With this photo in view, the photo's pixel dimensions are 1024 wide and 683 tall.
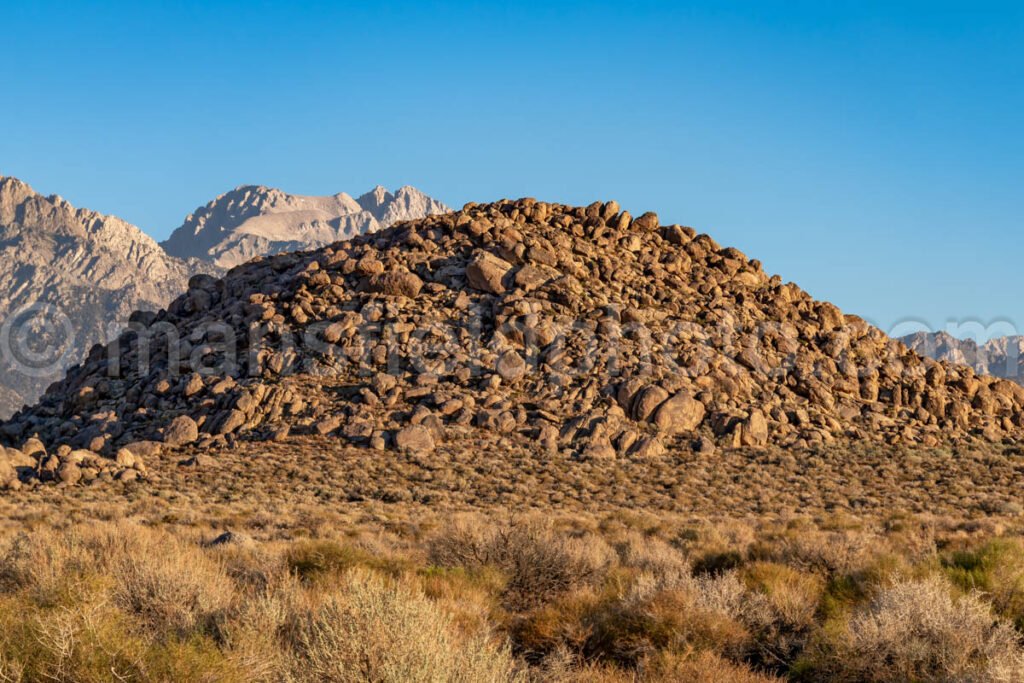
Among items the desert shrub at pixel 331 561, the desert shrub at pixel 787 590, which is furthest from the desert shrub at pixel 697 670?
the desert shrub at pixel 331 561

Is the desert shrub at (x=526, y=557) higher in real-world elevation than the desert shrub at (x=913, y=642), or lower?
lower

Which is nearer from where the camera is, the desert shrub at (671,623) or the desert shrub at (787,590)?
the desert shrub at (671,623)

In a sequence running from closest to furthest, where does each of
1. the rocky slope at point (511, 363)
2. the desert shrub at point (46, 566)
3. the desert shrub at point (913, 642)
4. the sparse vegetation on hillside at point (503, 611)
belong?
1. the sparse vegetation on hillside at point (503, 611)
2. the desert shrub at point (913, 642)
3. the desert shrub at point (46, 566)
4. the rocky slope at point (511, 363)

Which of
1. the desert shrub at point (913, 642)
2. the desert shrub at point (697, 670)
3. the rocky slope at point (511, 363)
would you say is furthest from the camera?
the rocky slope at point (511, 363)

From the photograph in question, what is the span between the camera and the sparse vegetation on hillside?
250 inches

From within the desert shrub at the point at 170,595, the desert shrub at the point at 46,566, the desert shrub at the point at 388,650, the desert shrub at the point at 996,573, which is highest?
the desert shrub at the point at 996,573

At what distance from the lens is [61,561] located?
10789mm

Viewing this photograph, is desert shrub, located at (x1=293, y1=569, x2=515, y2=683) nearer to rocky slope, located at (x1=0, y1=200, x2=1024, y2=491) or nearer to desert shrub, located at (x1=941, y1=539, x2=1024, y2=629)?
desert shrub, located at (x1=941, y1=539, x2=1024, y2=629)

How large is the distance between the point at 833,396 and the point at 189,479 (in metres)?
34.0

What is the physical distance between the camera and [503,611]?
10.8m

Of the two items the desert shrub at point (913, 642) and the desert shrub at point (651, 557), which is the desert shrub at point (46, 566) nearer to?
the desert shrub at point (651, 557)

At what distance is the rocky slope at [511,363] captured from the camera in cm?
3766

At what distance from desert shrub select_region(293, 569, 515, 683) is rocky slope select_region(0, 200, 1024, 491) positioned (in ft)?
95.5

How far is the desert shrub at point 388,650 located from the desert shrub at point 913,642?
4331 millimetres
